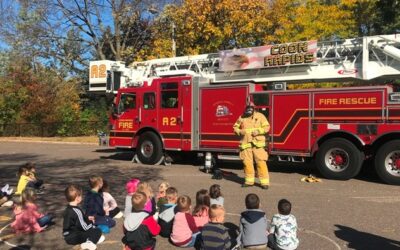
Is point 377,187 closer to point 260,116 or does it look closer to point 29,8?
point 260,116

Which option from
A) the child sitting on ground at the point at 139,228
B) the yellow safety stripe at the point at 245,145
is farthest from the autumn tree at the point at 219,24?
the child sitting on ground at the point at 139,228

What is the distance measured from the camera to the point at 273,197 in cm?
970

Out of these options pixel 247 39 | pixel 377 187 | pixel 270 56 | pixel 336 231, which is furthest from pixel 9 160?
pixel 247 39

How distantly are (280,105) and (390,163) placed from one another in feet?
10.3

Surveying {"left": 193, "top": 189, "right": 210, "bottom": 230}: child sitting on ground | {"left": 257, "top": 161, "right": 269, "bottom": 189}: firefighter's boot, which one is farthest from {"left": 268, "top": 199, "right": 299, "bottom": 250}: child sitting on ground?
{"left": 257, "top": 161, "right": 269, "bottom": 189}: firefighter's boot

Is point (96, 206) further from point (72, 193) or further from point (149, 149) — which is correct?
point (149, 149)

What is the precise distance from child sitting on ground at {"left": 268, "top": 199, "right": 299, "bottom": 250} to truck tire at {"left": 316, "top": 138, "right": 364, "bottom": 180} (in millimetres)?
6614

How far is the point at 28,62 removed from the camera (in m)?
39.2

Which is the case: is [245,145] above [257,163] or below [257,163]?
above

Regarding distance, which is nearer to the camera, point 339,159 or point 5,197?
point 5,197

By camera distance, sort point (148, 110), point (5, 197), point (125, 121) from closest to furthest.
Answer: point (5, 197) < point (148, 110) < point (125, 121)

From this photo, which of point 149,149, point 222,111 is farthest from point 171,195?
point 149,149

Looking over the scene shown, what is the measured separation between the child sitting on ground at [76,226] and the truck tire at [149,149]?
9.14 metres

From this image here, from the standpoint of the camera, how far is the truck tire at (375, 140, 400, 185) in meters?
11.3
